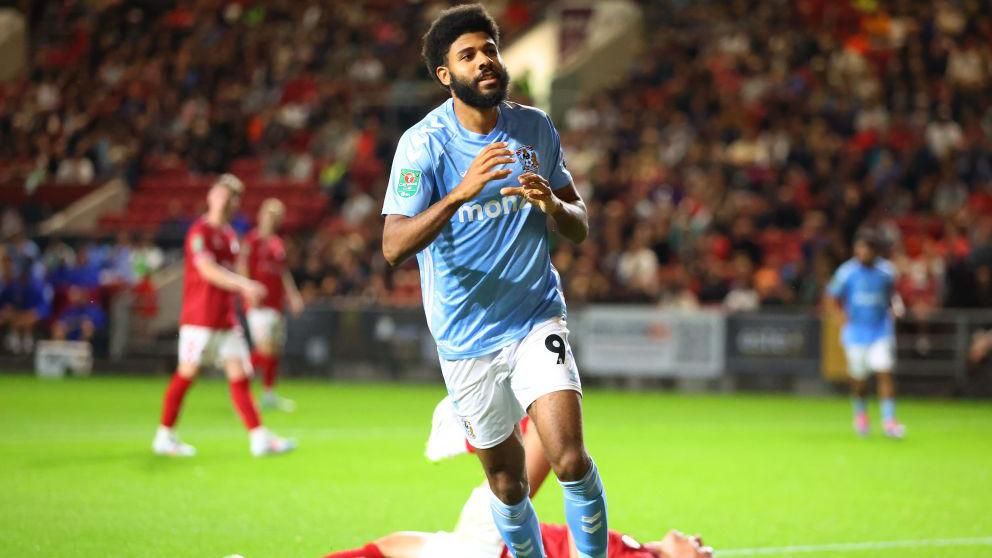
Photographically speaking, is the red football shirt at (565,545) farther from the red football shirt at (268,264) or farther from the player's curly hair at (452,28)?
the red football shirt at (268,264)

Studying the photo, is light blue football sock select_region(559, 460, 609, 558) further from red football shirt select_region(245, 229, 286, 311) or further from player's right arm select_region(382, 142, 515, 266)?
red football shirt select_region(245, 229, 286, 311)

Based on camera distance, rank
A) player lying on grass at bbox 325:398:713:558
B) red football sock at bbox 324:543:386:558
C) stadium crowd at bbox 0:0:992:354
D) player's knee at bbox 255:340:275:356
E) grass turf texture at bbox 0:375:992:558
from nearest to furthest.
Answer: player lying on grass at bbox 325:398:713:558
red football sock at bbox 324:543:386:558
grass turf texture at bbox 0:375:992:558
player's knee at bbox 255:340:275:356
stadium crowd at bbox 0:0:992:354

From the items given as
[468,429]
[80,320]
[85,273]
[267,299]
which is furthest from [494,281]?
[85,273]

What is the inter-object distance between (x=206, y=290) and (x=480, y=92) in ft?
24.1

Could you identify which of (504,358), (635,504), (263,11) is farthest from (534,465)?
(263,11)

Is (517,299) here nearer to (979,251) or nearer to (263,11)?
(979,251)

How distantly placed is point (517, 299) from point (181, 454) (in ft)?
24.1

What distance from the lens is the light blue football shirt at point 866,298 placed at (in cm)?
1588

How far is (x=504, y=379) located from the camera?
5.97m

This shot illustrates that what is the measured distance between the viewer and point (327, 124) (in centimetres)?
3086

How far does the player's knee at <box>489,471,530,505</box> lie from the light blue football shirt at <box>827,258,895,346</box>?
10.8m

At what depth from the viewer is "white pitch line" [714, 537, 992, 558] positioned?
780cm

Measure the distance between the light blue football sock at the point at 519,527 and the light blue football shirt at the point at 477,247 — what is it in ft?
2.31

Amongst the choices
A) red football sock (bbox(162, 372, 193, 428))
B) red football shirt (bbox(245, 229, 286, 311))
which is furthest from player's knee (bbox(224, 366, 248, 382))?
red football shirt (bbox(245, 229, 286, 311))
